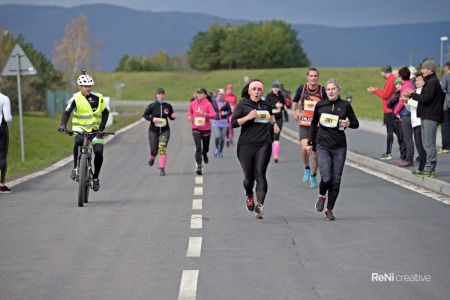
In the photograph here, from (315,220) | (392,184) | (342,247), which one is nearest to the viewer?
(342,247)

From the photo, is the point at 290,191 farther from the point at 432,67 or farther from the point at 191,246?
the point at 191,246

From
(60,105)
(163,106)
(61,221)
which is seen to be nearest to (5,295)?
(61,221)

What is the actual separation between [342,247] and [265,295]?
2.38 metres

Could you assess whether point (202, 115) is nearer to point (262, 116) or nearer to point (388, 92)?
point (388, 92)

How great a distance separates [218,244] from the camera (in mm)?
9117

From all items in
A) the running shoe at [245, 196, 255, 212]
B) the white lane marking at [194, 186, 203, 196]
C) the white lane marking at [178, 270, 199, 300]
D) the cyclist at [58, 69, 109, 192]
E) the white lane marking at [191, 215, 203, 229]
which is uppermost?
the cyclist at [58, 69, 109, 192]

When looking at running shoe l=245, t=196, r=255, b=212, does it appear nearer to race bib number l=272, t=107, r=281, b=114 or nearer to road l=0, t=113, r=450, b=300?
road l=0, t=113, r=450, b=300

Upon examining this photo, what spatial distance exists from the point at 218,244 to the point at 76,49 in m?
94.0

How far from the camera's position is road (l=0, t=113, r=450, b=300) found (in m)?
7.03

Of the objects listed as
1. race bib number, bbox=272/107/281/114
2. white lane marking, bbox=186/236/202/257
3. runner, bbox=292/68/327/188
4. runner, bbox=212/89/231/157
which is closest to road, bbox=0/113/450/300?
white lane marking, bbox=186/236/202/257

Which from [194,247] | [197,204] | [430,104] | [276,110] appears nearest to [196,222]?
[194,247]

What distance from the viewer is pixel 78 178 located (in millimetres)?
12953

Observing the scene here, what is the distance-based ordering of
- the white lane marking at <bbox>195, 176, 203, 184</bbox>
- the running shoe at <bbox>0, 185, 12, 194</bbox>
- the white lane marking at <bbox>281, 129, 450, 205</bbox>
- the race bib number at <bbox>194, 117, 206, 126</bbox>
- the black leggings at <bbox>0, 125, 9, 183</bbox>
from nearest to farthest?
1. the white lane marking at <bbox>281, 129, 450, 205</bbox>
2. the black leggings at <bbox>0, 125, 9, 183</bbox>
3. the running shoe at <bbox>0, 185, 12, 194</bbox>
4. the white lane marking at <bbox>195, 176, 203, 184</bbox>
5. the race bib number at <bbox>194, 117, 206, 126</bbox>

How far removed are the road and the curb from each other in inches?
17.5
